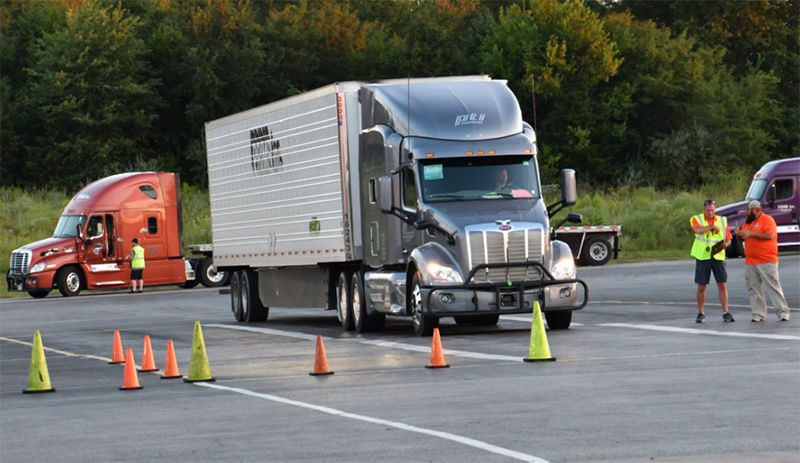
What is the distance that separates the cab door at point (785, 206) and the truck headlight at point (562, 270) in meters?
25.3

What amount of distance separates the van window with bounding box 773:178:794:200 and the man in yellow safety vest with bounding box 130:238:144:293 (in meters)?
18.6

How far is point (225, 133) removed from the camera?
33406mm

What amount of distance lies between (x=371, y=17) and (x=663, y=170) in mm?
24578

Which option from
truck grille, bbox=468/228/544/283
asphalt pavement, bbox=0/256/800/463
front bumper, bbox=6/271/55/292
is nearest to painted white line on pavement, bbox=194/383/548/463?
asphalt pavement, bbox=0/256/800/463

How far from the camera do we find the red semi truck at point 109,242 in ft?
160

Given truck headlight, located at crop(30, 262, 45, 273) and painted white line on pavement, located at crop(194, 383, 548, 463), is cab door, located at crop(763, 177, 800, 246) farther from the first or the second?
painted white line on pavement, located at crop(194, 383, 548, 463)

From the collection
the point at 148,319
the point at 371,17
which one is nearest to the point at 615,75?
the point at 371,17

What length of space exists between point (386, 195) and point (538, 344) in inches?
234

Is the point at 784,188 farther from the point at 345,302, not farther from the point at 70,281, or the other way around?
the point at 345,302

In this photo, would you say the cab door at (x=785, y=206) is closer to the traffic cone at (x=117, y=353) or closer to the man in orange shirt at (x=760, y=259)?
the man in orange shirt at (x=760, y=259)

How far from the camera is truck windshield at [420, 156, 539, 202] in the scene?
24.7 meters

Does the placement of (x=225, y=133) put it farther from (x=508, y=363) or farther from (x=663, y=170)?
(x=663, y=170)

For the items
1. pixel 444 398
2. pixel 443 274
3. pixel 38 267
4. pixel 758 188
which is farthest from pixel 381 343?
pixel 758 188

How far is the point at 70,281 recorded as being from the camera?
4903cm
